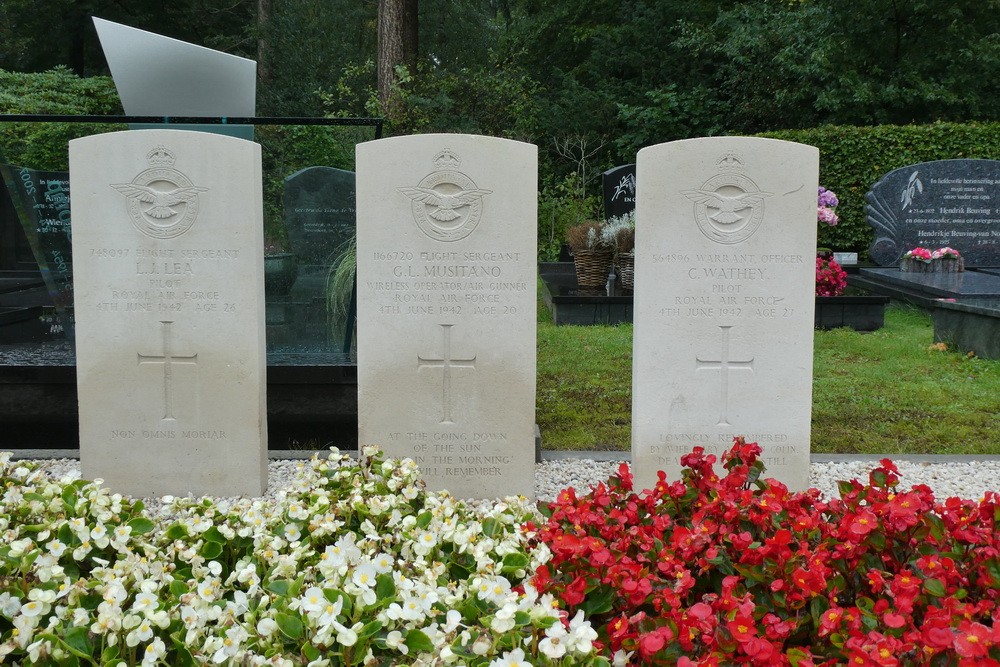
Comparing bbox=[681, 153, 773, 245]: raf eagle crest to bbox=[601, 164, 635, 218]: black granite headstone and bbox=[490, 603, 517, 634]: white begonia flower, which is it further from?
bbox=[601, 164, 635, 218]: black granite headstone

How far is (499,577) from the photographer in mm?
2215

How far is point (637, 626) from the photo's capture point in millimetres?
2162

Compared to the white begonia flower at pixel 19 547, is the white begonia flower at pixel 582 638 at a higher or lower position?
lower

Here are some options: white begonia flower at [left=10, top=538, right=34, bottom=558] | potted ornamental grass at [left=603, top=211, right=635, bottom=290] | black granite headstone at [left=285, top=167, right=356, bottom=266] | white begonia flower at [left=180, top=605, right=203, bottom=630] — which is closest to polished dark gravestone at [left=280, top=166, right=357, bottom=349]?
black granite headstone at [left=285, top=167, right=356, bottom=266]

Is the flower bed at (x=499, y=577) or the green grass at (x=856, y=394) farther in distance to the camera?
the green grass at (x=856, y=394)

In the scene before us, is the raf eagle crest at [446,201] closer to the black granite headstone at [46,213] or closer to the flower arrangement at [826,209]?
the black granite headstone at [46,213]

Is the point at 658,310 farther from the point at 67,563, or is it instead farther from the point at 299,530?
the point at 67,563

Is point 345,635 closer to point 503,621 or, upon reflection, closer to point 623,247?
point 503,621

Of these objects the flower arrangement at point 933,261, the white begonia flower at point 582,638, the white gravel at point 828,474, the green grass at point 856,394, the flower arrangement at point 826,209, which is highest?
the flower arrangement at point 826,209

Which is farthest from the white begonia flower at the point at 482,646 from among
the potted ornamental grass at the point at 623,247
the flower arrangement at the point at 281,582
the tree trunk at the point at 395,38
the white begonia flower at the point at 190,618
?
the tree trunk at the point at 395,38

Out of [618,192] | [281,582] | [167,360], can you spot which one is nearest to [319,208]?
[167,360]

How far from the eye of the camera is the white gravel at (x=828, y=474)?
461 cm

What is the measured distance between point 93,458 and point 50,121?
2.25 m

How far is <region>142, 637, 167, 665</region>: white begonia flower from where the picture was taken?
1931mm
